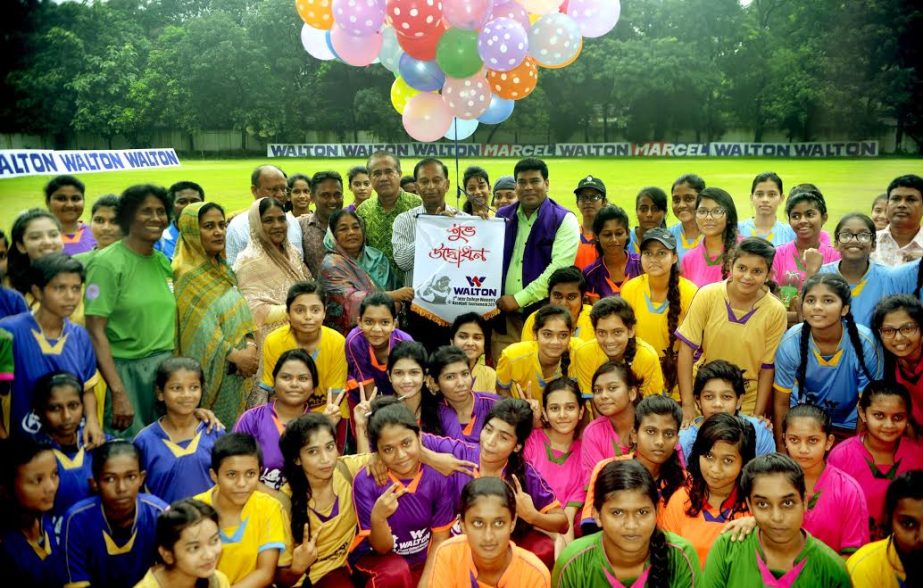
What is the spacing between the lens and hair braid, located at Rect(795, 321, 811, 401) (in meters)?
3.84

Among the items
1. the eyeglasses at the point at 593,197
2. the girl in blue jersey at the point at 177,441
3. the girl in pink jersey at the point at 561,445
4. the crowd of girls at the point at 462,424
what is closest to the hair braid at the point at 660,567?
the crowd of girls at the point at 462,424

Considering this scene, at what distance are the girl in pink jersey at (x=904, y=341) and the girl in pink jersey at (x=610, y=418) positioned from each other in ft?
4.12

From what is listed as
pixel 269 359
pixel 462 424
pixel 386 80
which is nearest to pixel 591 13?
pixel 462 424

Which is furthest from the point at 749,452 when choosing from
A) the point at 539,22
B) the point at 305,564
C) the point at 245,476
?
the point at 539,22

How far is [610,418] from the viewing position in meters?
3.81

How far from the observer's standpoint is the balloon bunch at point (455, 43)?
528cm

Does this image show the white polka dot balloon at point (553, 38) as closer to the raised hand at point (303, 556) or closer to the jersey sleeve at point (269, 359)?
the jersey sleeve at point (269, 359)

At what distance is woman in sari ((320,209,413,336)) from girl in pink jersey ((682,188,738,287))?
190 cm

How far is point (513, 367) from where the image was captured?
4273 mm

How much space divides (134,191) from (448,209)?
2.08m

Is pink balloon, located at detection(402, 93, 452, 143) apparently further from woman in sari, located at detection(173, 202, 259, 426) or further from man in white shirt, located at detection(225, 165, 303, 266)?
woman in sari, located at detection(173, 202, 259, 426)

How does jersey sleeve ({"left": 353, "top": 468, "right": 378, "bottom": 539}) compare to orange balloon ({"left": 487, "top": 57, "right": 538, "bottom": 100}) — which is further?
orange balloon ({"left": 487, "top": 57, "right": 538, "bottom": 100})

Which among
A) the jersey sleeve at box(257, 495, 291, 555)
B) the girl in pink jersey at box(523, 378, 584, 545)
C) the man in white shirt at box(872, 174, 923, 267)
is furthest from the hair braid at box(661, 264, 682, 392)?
the jersey sleeve at box(257, 495, 291, 555)

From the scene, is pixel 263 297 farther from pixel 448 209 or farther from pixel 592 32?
pixel 592 32
